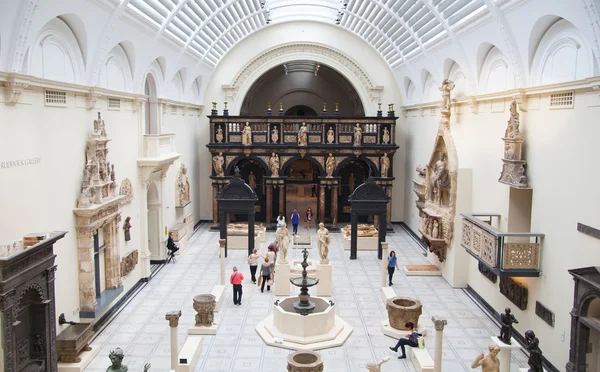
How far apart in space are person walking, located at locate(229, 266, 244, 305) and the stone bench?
198 inches

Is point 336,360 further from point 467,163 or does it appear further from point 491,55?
point 491,55

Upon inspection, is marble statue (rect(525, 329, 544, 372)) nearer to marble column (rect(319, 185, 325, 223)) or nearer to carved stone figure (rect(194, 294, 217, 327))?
carved stone figure (rect(194, 294, 217, 327))

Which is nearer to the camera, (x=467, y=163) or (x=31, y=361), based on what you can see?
(x=31, y=361)

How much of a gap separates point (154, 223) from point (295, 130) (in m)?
8.45

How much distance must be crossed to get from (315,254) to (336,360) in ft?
28.9

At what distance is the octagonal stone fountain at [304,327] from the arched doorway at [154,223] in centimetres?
660

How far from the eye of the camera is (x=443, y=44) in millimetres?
16391

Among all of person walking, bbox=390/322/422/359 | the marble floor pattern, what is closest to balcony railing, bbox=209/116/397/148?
Answer: the marble floor pattern

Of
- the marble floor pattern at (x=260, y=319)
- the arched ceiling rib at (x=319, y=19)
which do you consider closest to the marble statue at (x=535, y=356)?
the marble floor pattern at (x=260, y=319)

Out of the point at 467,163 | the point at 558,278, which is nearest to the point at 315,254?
the point at 467,163

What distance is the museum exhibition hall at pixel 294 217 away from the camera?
9180mm

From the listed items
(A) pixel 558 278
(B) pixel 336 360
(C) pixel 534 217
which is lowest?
(B) pixel 336 360

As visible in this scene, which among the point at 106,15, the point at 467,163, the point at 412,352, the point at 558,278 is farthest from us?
the point at 467,163

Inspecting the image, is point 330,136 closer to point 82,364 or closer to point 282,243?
point 282,243
